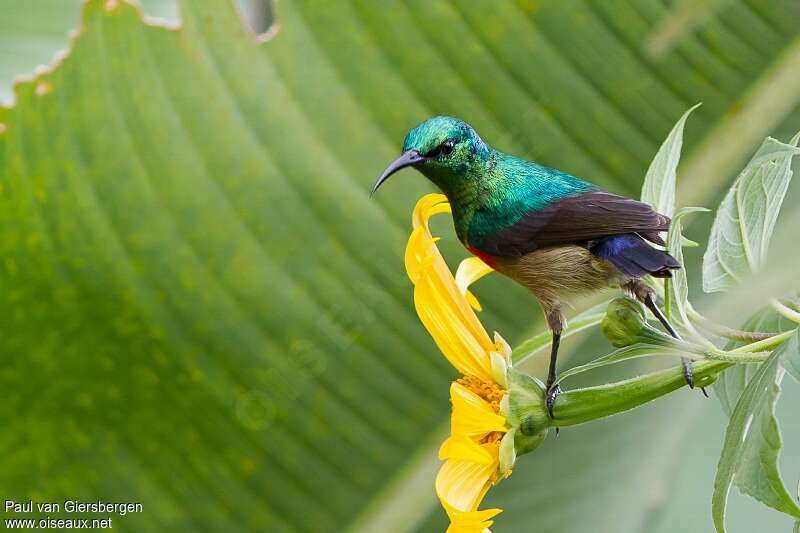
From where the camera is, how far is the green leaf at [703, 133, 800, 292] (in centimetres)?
97

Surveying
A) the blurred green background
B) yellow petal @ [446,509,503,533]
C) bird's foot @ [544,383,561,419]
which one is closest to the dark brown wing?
bird's foot @ [544,383,561,419]

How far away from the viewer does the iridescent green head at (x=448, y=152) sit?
1360mm

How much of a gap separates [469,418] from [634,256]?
0.96ft

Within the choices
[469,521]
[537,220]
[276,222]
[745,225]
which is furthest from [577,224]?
[276,222]

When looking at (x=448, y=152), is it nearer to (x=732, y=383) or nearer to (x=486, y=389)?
(x=486, y=389)

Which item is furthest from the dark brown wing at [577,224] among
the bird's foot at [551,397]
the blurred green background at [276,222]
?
the blurred green background at [276,222]

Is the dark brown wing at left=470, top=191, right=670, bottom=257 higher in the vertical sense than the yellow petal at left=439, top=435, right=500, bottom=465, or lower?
higher

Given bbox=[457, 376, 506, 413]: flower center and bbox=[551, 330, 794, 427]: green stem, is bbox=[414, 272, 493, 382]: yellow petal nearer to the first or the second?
bbox=[457, 376, 506, 413]: flower center

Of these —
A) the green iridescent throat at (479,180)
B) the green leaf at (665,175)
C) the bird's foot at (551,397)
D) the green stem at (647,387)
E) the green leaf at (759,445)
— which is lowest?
the green leaf at (759,445)

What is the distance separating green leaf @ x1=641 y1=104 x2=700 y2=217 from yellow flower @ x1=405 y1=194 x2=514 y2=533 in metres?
0.27

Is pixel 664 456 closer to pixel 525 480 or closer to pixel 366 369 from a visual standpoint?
pixel 525 480

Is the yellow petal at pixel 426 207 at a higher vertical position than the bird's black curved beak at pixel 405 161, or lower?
lower

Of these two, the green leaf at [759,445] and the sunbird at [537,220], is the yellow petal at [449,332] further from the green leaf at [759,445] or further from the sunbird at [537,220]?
the green leaf at [759,445]

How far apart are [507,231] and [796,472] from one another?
1133 mm
